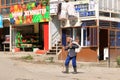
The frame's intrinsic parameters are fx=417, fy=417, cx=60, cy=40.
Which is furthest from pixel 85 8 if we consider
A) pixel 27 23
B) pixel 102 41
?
pixel 27 23

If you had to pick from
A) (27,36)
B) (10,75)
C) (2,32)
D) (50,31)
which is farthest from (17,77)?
(2,32)

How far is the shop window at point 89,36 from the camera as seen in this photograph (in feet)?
99.9

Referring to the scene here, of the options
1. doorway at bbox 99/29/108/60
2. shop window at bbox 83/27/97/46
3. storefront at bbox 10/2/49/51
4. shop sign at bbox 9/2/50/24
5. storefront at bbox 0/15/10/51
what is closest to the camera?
shop window at bbox 83/27/97/46

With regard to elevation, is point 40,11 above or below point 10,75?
above

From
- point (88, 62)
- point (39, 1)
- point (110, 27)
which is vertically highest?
point (39, 1)

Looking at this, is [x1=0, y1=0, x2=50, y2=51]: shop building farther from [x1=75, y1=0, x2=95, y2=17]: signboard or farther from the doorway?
the doorway

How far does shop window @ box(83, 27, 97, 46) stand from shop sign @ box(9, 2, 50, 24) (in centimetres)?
535

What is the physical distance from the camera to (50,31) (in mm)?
35531

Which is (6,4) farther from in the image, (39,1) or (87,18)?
(87,18)

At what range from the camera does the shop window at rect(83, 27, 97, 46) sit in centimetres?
3045

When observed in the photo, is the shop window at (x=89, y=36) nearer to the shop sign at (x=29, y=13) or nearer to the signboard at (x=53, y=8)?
the signboard at (x=53, y=8)

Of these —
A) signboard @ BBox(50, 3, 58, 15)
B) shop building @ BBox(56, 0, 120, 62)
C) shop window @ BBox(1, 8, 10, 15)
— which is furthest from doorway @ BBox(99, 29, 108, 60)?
shop window @ BBox(1, 8, 10, 15)

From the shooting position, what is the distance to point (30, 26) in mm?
39938

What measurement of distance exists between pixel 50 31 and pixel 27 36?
16.2ft
